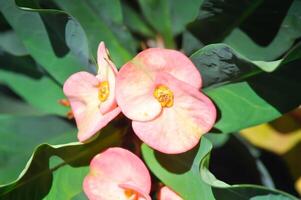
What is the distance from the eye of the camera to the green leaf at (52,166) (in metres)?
0.82

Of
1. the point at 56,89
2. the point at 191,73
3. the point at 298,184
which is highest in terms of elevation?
the point at 191,73

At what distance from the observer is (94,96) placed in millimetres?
858

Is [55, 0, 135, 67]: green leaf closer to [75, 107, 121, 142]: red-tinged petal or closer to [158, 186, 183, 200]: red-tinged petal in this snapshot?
[75, 107, 121, 142]: red-tinged petal

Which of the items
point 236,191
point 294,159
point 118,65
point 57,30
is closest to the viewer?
point 236,191

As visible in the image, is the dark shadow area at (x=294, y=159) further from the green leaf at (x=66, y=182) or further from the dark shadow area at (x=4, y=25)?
the dark shadow area at (x=4, y=25)

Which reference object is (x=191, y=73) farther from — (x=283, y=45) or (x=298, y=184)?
(x=298, y=184)

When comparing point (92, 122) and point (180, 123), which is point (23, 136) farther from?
point (180, 123)

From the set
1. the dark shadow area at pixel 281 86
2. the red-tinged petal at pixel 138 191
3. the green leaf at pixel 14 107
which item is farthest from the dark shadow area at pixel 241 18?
the green leaf at pixel 14 107

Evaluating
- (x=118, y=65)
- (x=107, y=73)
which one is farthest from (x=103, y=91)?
(x=118, y=65)

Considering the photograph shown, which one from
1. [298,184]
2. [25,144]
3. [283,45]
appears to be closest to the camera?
[283,45]

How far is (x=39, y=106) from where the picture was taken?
3.68ft

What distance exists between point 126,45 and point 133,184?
0.33 meters

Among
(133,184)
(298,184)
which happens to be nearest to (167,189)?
(133,184)

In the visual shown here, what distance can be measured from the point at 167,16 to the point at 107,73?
0.37 m
